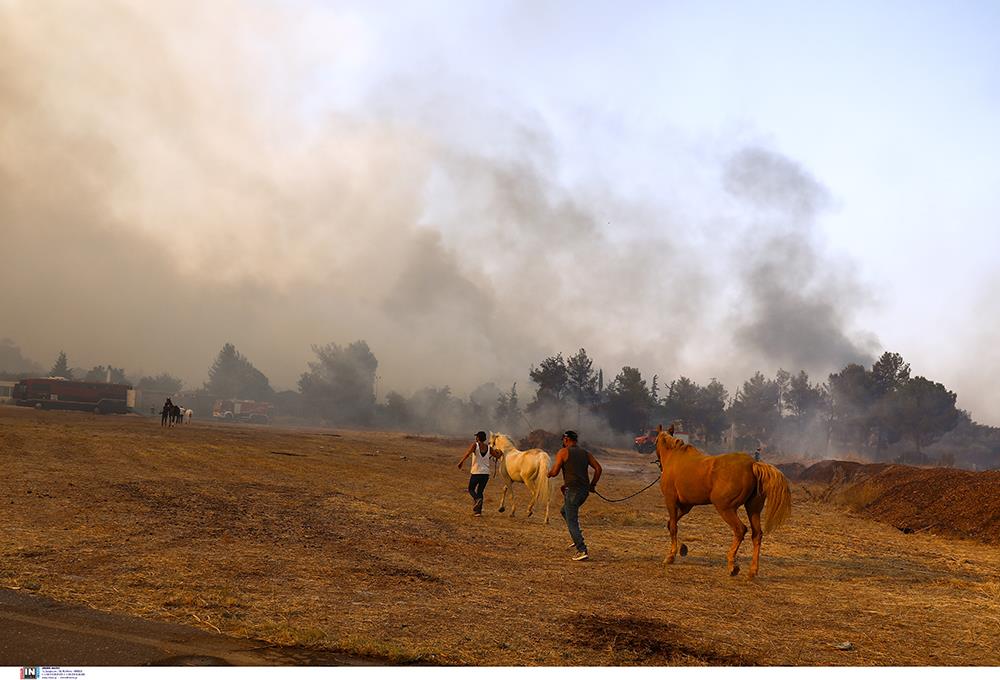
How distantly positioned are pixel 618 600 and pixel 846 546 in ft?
35.7

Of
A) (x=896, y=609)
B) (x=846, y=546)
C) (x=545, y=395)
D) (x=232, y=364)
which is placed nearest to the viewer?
(x=896, y=609)

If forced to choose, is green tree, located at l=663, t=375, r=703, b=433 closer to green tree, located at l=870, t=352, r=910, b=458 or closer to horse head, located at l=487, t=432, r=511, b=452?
green tree, located at l=870, t=352, r=910, b=458

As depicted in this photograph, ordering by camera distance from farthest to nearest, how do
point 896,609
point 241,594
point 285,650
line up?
point 896,609
point 241,594
point 285,650

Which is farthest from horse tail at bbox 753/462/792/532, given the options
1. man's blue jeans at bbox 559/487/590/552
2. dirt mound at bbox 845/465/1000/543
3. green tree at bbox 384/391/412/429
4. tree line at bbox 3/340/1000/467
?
green tree at bbox 384/391/412/429

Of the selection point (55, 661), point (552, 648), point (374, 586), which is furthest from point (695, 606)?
point (55, 661)

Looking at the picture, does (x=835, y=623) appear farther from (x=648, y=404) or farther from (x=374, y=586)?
(x=648, y=404)

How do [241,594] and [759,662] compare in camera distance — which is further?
[241,594]

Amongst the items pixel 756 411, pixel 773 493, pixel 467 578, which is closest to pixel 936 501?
pixel 773 493

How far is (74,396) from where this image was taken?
273ft

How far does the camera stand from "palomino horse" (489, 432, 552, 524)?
19.4 metres

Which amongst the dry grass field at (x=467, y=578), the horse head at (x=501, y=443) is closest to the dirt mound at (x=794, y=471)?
the dry grass field at (x=467, y=578)

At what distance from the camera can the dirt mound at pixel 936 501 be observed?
75.5 feet

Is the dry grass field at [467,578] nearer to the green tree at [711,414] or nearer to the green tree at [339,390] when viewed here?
the green tree at [711,414]

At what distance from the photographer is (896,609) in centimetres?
1076
